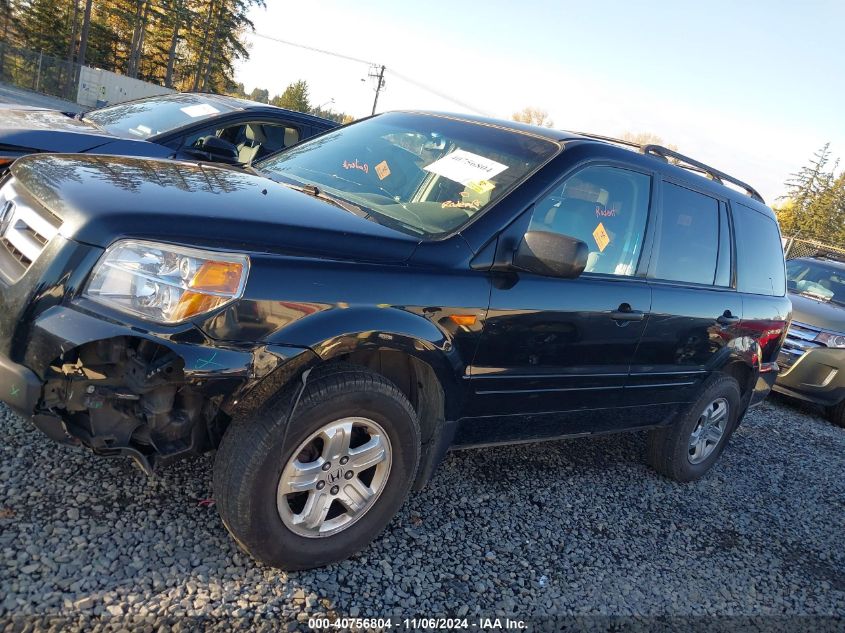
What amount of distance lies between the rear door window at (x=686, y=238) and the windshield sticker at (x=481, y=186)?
46.2 inches

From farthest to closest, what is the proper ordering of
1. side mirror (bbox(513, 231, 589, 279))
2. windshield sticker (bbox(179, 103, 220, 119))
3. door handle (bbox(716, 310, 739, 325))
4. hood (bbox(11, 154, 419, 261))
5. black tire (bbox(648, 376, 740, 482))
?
windshield sticker (bbox(179, 103, 220, 119)), black tire (bbox(648, 376, 740, 482)), door handle (bbox(716, 310, 739, 325)), side mirror (bbox(513, 231, 589, 279)), hood (bbox(11, 154, 419, 261))

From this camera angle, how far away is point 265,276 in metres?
2.22

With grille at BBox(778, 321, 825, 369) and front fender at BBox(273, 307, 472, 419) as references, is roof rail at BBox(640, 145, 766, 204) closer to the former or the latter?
front fender at BBox(273, 307, 472, 419)

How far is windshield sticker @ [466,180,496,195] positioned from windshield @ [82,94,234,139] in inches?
138

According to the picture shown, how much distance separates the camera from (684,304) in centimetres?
379

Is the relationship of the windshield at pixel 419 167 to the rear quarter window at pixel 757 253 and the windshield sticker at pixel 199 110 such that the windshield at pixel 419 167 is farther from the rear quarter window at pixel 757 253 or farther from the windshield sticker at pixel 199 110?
the windshield sticker at pixel 199 110

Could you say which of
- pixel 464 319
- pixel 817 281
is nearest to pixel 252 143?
pixel 464 319

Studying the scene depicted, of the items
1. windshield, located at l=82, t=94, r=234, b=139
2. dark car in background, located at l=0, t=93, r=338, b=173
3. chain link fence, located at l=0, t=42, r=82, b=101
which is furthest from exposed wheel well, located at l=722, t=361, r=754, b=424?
chain link fence, located at l=0, t=42, r=82, b=101

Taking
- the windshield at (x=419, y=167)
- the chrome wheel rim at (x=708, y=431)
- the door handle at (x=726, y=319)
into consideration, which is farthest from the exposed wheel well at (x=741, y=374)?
the windshield at (x=419, y=167)

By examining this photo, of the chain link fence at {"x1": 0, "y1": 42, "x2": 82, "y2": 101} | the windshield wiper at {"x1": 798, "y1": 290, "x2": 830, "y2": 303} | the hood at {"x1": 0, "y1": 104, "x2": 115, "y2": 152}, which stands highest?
the windshield wiper at {"x1": 798, "y1": 290, "x2": 830, "y2": 303}

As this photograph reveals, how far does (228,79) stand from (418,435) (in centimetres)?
5102

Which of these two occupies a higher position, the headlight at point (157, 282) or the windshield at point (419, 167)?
the windshield at point (419, 167)

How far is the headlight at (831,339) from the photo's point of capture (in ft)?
23.0

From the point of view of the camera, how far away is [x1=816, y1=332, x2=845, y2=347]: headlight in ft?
23.0
